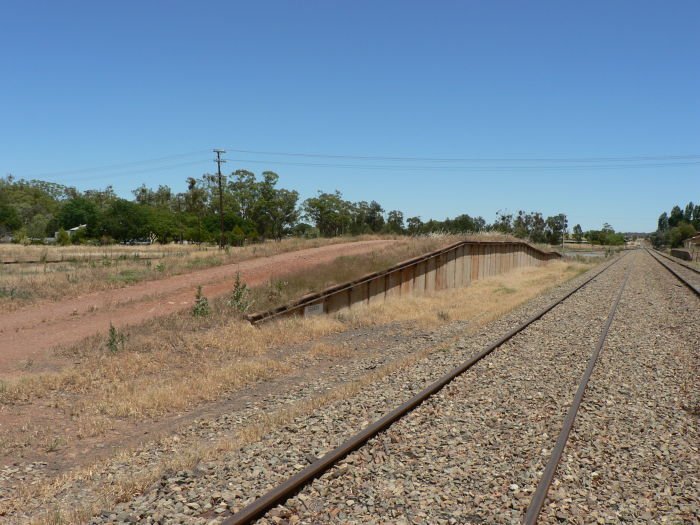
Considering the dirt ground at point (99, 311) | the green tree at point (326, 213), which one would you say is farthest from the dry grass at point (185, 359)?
the green tree at point (326, 213)

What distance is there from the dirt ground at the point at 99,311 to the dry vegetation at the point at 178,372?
1.11 meters

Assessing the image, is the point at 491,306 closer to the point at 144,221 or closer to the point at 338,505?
the point at 338,505

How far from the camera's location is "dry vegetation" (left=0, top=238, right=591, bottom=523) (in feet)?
24.0

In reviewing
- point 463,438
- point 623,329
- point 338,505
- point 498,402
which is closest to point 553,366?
point 498,402

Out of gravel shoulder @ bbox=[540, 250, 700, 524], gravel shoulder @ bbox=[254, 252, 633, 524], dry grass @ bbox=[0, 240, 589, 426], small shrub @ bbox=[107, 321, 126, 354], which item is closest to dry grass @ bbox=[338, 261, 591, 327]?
dry grass @ bbox=[0, 240, 589, 426]

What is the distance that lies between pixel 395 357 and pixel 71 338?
325 inches

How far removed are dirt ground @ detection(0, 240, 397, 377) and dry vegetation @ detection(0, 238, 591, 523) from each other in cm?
111

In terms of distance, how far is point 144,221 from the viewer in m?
96.8

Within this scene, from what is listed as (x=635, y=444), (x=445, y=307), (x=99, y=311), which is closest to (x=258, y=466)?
(x=635, y=444)

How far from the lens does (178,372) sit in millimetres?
11445

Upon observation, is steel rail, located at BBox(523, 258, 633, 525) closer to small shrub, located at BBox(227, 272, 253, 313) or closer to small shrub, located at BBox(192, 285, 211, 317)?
small shrub, located at BBox(227, 272, 253, 313)

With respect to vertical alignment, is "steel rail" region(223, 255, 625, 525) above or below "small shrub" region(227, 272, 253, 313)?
below

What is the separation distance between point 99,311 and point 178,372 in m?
6.90

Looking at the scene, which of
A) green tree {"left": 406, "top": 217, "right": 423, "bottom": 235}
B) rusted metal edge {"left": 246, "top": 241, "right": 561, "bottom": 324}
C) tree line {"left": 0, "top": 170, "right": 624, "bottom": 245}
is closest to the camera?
rusted metal edge {"left": 246, "top": 241, "right": 561, "bottom": 324}
